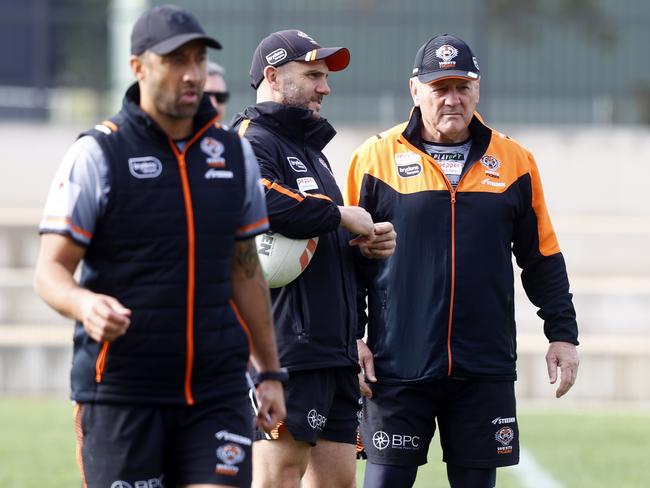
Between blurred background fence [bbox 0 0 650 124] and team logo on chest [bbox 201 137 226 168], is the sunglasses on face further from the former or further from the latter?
blurred background fence [bbox 0 0 650 124]

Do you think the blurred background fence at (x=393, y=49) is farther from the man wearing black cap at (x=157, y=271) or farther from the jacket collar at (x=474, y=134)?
the man wearing black cap at (x=157, y=271)

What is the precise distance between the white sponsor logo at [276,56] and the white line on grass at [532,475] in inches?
171

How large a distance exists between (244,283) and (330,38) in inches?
679

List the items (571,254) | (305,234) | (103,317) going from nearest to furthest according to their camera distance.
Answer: (103,317)
(305,234)
(571,254)

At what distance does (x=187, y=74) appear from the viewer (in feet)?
13.6

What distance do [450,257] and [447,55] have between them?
2.61ft

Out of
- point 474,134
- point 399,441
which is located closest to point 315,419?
point 399,441

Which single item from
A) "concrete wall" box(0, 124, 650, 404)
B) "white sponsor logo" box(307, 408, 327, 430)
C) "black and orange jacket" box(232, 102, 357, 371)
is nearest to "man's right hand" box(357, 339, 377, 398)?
"black and orange jacket" box(232, 102, 357, 371)

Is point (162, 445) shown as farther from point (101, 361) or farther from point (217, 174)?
point (217, 174)

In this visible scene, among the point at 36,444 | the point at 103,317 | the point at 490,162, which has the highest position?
the point at 490,162

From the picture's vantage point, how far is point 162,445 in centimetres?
419

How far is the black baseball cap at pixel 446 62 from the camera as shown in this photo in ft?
18.5

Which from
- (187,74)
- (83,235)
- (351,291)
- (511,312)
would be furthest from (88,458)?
(511,312)

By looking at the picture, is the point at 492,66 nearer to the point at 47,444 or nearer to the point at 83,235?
the point at 47,444
